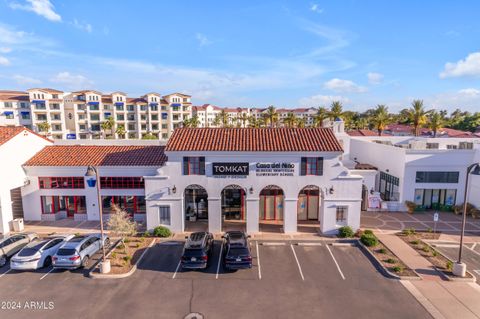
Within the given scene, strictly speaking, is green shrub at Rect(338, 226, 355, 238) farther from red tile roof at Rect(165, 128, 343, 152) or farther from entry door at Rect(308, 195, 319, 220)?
red tile roof at Rect(165, 128, 343, 152)

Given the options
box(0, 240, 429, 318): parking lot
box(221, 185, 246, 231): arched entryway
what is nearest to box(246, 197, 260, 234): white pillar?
box(221, 185, 246, 231): arched entryway

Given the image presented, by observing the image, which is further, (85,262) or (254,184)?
(254,184)

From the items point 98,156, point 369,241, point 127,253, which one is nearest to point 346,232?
point 369,241

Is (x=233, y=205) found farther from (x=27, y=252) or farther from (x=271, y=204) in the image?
(x=27, y=252)

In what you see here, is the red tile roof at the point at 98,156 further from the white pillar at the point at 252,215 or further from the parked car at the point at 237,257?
the parked car at the point at 237,257

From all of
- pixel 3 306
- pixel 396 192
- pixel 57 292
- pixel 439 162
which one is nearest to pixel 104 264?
pixel 57 292

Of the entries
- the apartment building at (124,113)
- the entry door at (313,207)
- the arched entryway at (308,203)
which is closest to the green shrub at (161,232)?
the arched entryway at (308,203)
